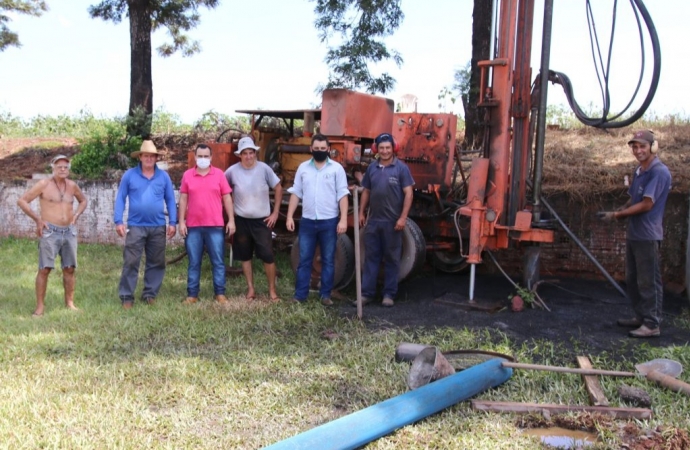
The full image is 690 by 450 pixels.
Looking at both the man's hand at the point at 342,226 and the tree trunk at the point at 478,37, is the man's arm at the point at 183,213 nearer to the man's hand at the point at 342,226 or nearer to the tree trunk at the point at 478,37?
the man's hand at the point at 342,226

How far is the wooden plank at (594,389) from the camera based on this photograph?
4.18 metres

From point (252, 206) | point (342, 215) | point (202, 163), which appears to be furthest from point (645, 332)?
point (202, 163)

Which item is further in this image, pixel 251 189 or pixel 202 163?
pixel 251 189

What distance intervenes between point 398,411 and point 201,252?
3943 mm

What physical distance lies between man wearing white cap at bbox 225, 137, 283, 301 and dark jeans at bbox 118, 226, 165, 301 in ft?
2.75

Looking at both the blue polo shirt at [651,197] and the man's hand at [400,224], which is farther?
the man's hand at [400,224]

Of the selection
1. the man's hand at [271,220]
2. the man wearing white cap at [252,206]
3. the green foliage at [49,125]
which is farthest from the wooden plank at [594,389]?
the green foliage at [49,125]

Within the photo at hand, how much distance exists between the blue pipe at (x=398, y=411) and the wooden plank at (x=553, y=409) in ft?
Result: 0.49

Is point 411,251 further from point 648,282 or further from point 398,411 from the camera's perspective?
point 398,411

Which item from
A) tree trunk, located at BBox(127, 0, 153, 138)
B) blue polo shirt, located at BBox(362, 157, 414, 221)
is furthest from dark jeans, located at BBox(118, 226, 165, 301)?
tree trunk, located at BBox(127, 0, 153, 138)

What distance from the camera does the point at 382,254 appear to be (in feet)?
23.6

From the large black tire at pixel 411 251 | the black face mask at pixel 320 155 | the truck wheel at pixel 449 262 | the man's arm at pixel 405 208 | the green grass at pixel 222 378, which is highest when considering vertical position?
the black face mask at pixel 320 155

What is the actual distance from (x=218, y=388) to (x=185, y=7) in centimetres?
1037

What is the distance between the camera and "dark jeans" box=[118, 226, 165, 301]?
7043mm
